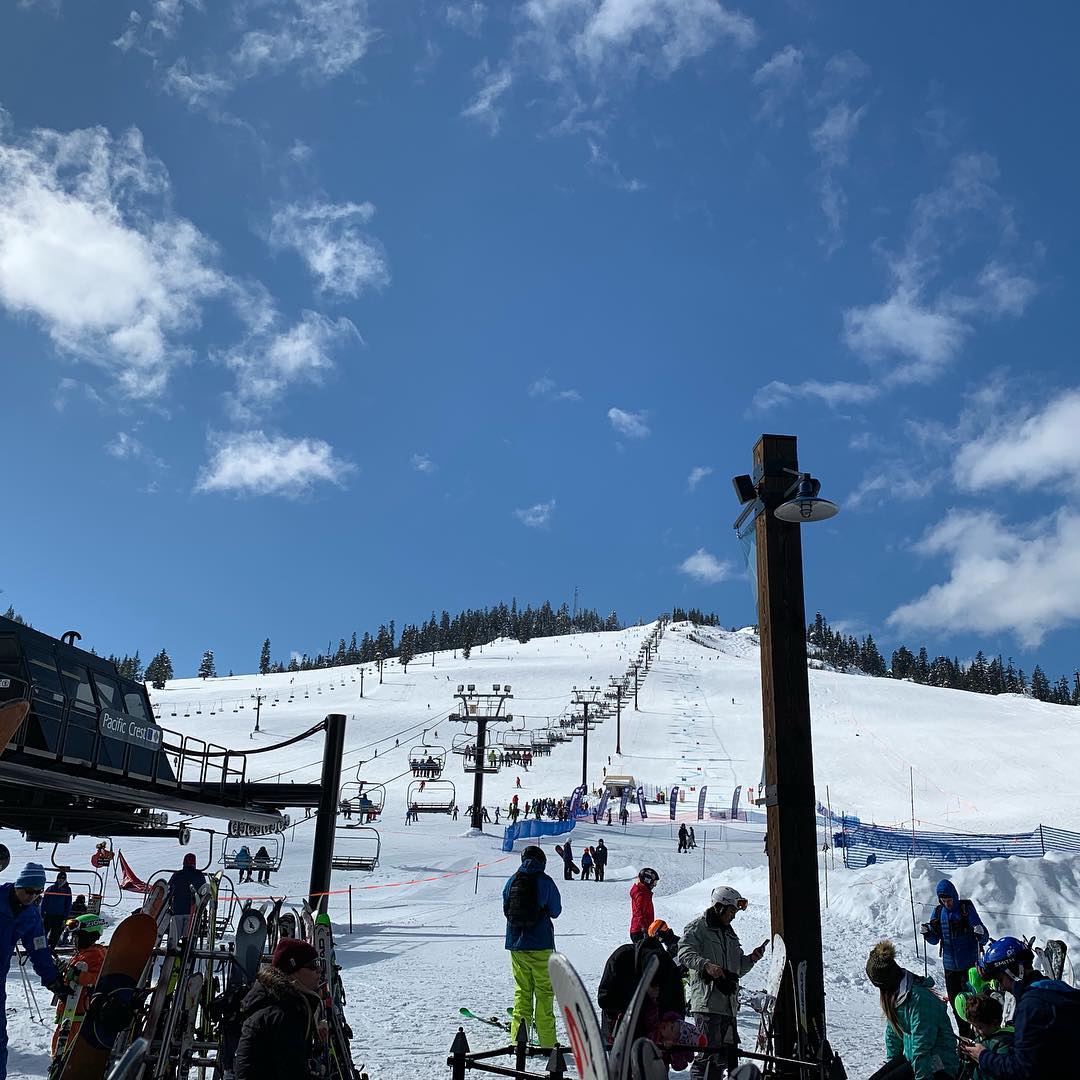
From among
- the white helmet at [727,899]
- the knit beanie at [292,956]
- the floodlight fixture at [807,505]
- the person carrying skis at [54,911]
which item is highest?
the floodlight fixture at [807,505]

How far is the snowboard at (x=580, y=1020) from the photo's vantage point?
8.89 ft

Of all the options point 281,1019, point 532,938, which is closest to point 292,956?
point 281,1019

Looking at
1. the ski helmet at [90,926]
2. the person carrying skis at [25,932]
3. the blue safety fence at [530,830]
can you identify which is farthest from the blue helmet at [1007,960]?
the blue safety fence at [530,830]

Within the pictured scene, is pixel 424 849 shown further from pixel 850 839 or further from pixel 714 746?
pixel 714 746

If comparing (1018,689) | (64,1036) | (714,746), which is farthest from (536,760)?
(1018,689)

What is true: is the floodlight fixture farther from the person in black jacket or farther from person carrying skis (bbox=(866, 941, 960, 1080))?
the person in black jacket

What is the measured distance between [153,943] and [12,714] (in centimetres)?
258

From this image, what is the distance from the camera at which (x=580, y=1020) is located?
2.84m

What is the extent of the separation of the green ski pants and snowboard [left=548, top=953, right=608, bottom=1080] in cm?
390

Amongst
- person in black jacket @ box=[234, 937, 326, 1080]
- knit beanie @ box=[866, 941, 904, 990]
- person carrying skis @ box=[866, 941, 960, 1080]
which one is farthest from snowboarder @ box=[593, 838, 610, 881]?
person in black jacket @ box=[234, 937, 326, 1080]

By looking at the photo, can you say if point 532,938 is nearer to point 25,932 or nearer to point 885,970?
point 885,970

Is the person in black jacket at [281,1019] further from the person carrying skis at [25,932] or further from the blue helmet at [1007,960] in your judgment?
the blue helmet at [1007,960]

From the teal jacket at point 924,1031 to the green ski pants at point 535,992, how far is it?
2693 millimetres

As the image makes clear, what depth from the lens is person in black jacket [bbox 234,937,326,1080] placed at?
3.76 meters
